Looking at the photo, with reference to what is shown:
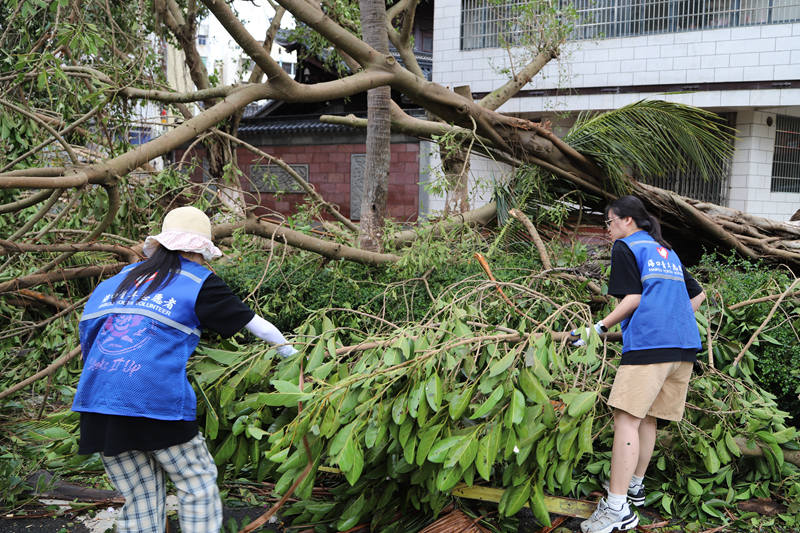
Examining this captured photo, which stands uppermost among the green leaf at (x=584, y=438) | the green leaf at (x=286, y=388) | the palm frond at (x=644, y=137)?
the palm frond at (x=644, y=137)

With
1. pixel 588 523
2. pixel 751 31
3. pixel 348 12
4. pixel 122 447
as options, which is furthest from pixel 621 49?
pixel 122 447

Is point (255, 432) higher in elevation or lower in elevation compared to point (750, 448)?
higher

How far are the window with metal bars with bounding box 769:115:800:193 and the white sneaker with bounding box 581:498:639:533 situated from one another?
10.7 meters

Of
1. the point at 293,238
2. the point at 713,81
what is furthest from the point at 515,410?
the point at 713,81

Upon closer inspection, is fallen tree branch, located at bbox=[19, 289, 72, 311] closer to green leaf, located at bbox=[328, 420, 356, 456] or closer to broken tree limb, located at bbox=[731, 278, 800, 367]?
green leaf, located at bbox=[328, 420, 356, 456]

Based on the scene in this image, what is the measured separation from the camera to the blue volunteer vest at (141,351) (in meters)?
2.51

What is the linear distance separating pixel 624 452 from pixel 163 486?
78.7 inches

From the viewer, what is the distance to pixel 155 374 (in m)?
2.54

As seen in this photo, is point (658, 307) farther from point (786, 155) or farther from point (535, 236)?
point (786, 155)

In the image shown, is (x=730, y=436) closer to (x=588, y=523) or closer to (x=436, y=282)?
(x=588, y=523)

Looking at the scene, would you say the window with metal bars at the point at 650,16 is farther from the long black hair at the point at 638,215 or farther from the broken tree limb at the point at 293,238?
the long black hair at the point at 638,215

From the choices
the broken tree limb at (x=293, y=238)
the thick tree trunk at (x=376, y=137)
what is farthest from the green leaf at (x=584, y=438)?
the thick tree trunk at (x=376, y=137)

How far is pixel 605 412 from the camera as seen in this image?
368cm

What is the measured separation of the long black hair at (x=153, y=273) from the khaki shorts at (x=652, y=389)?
202 cm
